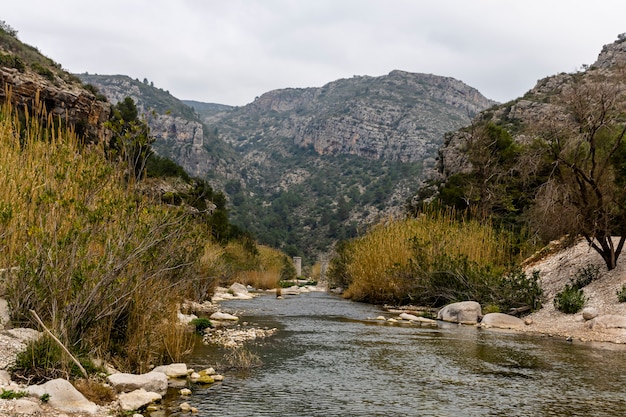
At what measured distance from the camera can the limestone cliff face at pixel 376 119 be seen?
112188 millimetres

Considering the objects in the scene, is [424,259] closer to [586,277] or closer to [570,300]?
[586,277]

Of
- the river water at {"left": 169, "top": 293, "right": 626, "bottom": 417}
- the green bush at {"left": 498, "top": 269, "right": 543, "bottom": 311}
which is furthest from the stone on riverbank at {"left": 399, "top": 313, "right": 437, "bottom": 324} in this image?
the river water at {"left": 169, "top": 293, "right": 626, "bottom": 417}

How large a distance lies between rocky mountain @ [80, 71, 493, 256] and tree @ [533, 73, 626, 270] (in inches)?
2168

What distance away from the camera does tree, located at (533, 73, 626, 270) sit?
16094mm

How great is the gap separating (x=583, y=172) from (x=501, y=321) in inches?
220

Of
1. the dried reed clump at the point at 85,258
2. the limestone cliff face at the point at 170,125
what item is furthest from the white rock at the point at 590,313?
the limestone cliff face at the point at 170,125

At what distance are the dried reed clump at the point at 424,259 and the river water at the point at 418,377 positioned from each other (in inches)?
230

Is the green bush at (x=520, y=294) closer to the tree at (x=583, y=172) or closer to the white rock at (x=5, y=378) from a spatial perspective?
the tree at (x=583, y=172)

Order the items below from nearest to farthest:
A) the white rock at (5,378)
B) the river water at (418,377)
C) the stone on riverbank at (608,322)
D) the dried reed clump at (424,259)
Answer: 1. the white rock at (5,378)
2. the river water at (418,377)
3. the stone on riverbank at (608,322)
4. the dried reed clump at (424,259)

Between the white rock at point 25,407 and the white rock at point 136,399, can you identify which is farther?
the white rock at point 136,399

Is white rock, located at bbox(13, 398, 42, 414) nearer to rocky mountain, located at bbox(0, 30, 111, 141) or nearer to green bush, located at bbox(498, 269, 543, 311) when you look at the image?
green bush, located at bbox(498, 269, 543, 311)

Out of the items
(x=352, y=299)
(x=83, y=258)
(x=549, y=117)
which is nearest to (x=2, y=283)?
(x=83, y=258)

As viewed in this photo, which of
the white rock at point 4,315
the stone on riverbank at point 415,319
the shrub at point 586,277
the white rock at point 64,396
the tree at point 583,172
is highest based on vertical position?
the tree at point 583,172

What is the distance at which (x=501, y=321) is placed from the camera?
16.0 meters
